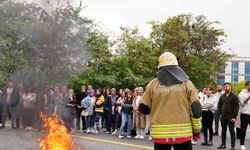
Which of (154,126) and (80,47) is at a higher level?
(80,47)

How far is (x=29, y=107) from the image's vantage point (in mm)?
14242

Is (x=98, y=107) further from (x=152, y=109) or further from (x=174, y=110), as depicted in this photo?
(x=174, y=110)

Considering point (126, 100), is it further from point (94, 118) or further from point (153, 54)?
point (153, 54)

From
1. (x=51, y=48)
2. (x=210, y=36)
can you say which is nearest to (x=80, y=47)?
(x=51, y=48)

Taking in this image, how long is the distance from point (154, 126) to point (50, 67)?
4.62 m

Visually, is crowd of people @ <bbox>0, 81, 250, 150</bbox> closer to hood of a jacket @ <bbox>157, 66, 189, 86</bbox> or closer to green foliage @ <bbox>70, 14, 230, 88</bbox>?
hood of a jacket @ <bbox>157, 66, 189, 86</bbox>

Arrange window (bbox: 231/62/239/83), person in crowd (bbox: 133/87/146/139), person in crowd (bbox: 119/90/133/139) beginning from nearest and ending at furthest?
person in crowd (bbox: 133/87/146/139)
person in crowd (bbox: 119/90/133/139)
window (bbox: 231/62/239/83)

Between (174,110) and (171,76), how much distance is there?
0.42 m

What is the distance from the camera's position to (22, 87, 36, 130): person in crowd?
1370 cm

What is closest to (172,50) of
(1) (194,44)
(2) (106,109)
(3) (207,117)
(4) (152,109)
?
(1) (194,44)

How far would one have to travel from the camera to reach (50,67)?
10008 mm

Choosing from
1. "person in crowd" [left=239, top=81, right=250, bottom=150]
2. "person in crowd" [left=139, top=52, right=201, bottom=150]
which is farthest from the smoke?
"person in crowd" [left=239, top=81, right=250, bottom=150]

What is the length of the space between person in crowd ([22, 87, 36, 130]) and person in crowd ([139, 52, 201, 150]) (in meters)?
7.98

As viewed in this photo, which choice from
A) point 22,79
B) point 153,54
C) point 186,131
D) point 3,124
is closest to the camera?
point 186,131
